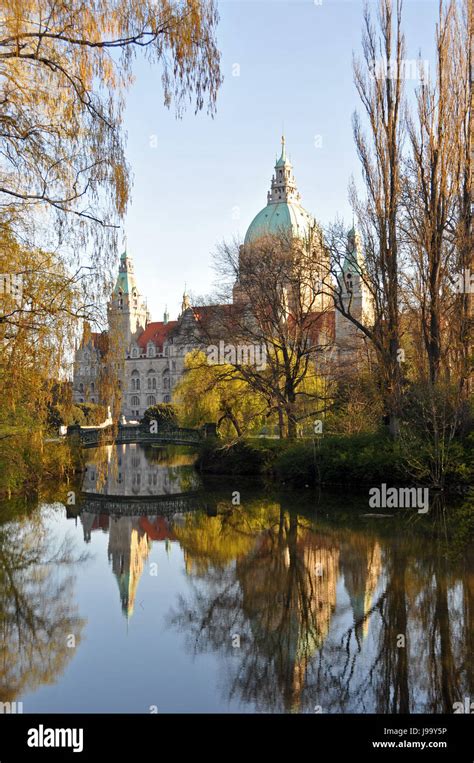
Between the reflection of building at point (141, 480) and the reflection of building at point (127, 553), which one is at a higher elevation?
the reflection of building at point (141, 480)

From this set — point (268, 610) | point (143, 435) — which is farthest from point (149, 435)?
point (268, 610)

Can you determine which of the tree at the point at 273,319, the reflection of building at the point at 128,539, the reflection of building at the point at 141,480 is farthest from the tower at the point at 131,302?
the reflection of building at the point at 128,539

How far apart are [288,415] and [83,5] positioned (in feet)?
54.3

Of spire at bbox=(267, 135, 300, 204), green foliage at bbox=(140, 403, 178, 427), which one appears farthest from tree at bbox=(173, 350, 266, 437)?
spire at bbox=(267, 135, 300, 204)

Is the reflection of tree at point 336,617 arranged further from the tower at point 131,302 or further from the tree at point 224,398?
the tower at point 131,302

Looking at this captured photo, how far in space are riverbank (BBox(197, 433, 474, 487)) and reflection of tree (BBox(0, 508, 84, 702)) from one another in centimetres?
893

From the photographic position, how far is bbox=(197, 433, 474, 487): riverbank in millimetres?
17328

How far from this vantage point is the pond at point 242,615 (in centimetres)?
580

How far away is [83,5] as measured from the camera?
23.6 feet

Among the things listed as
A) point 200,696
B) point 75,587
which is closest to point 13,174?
Answer: point 75,587

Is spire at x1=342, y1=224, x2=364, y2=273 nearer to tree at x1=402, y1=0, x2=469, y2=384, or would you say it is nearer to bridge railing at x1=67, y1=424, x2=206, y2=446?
tree at x1=402, y1=0, x2=469, y2=384

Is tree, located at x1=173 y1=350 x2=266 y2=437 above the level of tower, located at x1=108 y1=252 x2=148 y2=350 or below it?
below

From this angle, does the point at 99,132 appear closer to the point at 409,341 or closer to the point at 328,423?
the point at 409,341

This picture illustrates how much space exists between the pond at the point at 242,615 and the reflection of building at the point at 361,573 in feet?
0.09
